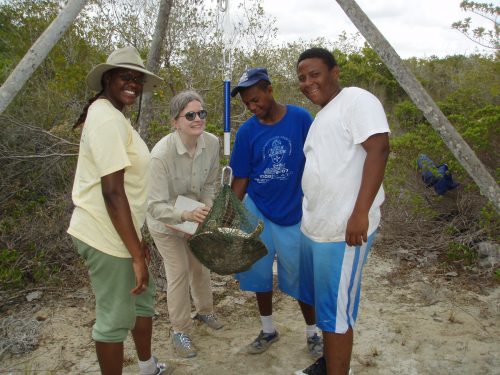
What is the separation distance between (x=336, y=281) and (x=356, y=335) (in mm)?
1550

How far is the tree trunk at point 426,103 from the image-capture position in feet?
10.9

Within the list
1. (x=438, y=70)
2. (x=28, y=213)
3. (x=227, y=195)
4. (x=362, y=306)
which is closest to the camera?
(x=227, y=195)

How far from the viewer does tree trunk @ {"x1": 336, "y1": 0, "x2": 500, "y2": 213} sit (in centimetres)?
331

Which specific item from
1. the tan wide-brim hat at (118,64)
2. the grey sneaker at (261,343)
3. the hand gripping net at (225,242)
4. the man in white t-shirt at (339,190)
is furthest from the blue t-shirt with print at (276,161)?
the grey sneaker at (261,343)

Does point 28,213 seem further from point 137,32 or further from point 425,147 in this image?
point 425,147

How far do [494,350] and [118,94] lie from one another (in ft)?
10.4

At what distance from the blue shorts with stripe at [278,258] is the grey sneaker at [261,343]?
484 millimetres

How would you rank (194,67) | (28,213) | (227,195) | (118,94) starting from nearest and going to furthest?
(118,94) → (227,195) → (28,213) → (194,67)

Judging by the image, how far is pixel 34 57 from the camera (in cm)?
270

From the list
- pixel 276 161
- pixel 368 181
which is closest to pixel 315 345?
pixel 276 161

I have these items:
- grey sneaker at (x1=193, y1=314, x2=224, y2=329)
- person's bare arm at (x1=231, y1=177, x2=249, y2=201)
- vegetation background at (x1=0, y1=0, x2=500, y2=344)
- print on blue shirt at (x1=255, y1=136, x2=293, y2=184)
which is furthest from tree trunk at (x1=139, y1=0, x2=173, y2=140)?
grey sneaker at (x1=193, y1=314, x2=224, y2=329)

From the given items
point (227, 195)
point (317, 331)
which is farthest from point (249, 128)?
point (317, 331)

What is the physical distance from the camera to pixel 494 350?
3.43 meters

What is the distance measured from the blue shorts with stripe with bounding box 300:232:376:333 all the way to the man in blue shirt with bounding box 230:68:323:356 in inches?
22.5
